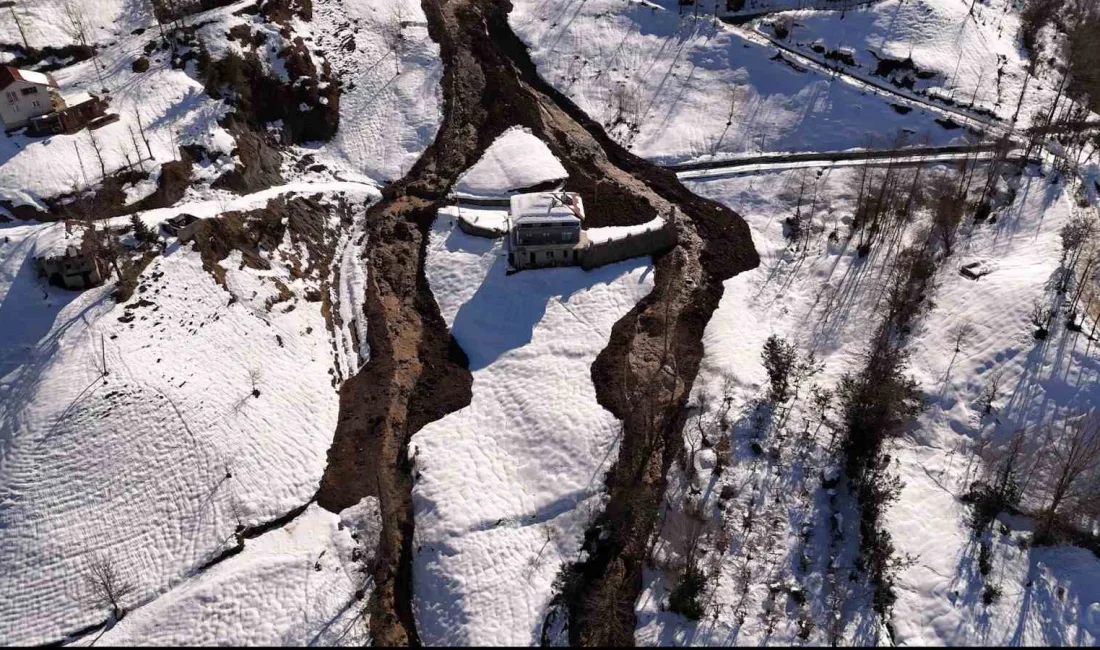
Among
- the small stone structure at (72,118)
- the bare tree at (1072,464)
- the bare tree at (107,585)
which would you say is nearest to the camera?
the bare tree at (107,585)

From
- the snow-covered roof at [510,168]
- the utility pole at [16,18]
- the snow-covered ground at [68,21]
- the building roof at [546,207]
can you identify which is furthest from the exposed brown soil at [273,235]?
the utility pole at [16,18]

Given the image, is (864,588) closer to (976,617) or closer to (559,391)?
(976,617)

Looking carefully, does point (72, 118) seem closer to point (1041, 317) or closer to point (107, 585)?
point (107, 585)

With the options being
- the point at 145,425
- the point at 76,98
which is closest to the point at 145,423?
the point at 145,425

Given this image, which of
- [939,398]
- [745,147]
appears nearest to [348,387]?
[939,398]

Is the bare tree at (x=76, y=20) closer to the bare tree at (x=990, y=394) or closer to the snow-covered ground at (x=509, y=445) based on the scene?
the snow-covered ground at (x=509, y=445)

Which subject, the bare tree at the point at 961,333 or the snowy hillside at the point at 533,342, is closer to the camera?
the snowy hillside at the point at 533,342
